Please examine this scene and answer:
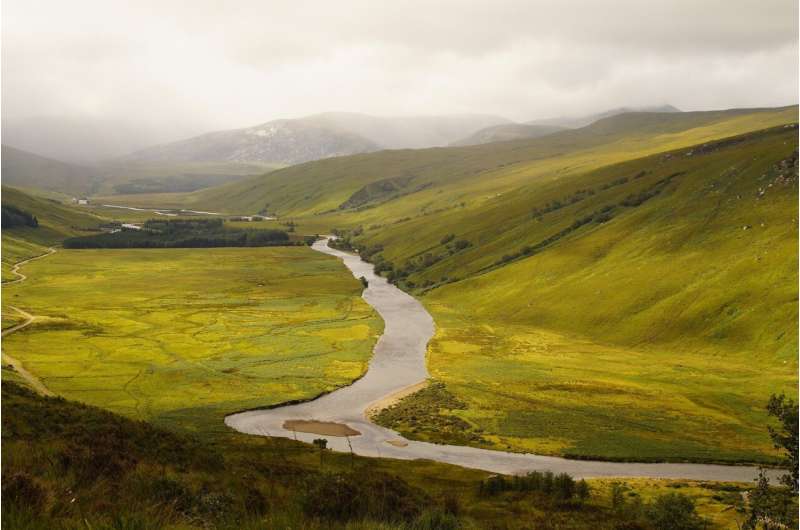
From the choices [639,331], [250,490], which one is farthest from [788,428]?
[639,331]

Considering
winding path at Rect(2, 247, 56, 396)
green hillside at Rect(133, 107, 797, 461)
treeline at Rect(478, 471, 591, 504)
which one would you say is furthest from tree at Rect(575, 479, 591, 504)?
winding path at Rect(2, 247, 56, 396)

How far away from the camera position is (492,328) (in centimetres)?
14738

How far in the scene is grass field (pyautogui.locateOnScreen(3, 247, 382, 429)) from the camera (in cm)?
9256

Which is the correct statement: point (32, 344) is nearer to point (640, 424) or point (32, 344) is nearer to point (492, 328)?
point (492, 328)

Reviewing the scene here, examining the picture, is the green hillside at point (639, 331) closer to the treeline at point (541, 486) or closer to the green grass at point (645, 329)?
the green grass at point (645, 329)

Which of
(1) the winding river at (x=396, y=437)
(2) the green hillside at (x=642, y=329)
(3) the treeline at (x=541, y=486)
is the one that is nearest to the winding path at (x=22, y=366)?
(1) the winding river at (x=396, y=437)

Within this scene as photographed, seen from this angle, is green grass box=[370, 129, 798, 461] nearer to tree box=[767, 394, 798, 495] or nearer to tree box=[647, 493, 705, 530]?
tree box=[647, 493, 705, 530]

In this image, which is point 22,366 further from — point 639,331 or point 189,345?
point 639,331

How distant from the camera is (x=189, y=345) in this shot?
416ft

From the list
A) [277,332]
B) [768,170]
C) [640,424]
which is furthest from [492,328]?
[768,170]

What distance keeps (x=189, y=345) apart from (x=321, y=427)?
56286 mm

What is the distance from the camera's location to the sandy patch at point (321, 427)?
8004cm

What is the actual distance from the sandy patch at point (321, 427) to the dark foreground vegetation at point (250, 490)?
11228 millimetres

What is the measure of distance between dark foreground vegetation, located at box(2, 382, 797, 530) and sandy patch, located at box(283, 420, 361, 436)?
1123 cm
